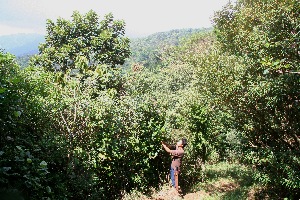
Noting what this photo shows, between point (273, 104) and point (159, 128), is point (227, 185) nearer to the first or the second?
point (159, 128)

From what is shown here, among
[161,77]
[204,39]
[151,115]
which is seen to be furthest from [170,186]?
[204,39]

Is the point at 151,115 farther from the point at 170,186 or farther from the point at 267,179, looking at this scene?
the point at 267,179

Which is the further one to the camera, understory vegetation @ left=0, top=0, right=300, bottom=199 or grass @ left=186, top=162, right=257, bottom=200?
grass @ left=186, top=162, right=257, bottom=200

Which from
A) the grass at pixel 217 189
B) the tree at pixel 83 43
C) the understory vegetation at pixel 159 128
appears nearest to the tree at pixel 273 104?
the understory vegetation at pixel 159 128

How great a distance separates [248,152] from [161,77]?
1254 inches

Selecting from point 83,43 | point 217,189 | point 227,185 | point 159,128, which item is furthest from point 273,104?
point 83,43

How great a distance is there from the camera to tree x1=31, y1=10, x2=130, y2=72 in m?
19.1

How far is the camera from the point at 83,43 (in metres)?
19.3

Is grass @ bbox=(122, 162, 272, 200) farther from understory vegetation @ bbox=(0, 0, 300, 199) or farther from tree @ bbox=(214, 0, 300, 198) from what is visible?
tree @ bbox=(214, 0, 300, 198)

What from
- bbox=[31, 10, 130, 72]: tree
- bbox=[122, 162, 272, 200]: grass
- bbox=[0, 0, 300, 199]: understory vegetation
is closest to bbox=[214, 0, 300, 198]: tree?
bbox=[0, 0, 300, 199]: understory vegetation

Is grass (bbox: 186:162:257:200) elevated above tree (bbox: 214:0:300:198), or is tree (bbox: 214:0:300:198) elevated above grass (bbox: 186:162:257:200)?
tree (bbox: 214:0:300:198)

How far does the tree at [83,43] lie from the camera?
751 inches

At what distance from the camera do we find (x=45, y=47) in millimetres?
20266

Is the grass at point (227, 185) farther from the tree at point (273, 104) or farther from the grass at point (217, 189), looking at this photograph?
→ the tree at point (273, 104)
